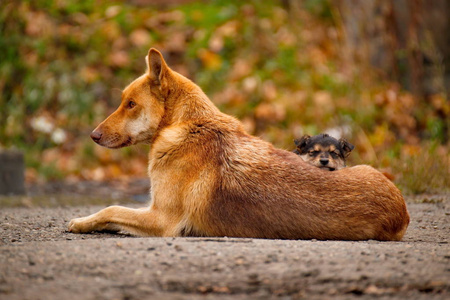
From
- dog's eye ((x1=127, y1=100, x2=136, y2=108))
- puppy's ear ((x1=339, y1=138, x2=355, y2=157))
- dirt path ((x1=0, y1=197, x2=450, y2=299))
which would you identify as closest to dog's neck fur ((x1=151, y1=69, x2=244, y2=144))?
dog's eye ((x1=127, y1=100, x2=136, y2=108))

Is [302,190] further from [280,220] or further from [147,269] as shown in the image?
[147,269]

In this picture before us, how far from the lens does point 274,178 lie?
499 cm

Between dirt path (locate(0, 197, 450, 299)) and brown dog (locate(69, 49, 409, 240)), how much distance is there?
0.96 ft


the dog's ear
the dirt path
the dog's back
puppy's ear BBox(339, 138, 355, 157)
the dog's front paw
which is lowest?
the dog's front paw

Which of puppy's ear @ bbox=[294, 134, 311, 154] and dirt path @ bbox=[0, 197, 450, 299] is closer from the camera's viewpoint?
dirt path @ bbox=[0, 197, 450, 299]

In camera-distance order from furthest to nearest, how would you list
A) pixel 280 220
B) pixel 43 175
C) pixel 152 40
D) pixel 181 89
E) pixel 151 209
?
pixel 152 40 < pixel 43 175 < pixel 181 89 < pixel 151 209 < pixel 280 220

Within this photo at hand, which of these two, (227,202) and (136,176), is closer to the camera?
(227,202)

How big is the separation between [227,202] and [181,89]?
1.31 meters

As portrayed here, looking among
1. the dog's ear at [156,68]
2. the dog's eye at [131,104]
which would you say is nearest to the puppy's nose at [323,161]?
the dog's ear at [156,68]

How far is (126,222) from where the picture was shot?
529 centimetres

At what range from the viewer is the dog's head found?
563 centimetres

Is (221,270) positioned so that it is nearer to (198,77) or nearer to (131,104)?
(131,104)

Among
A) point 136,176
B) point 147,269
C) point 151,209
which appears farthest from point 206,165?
point 136,176

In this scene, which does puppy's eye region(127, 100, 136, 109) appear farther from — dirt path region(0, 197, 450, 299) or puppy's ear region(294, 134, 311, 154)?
puppy's ear region(294, 134, 311, 154)
